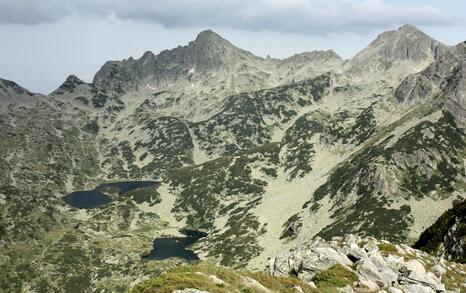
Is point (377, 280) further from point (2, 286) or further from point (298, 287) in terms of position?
point (2, 286)

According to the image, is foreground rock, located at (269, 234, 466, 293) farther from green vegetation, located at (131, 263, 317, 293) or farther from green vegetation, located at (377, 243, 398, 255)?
green vegetation, located at (131, 263, 317, 293)

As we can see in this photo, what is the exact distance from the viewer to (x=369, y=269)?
44.3 metres

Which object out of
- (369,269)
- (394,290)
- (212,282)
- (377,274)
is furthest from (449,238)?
(212,282)

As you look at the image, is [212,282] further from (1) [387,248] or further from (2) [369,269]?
(1) [387,248]

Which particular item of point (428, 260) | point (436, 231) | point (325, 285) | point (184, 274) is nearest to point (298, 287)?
point (325, 285)

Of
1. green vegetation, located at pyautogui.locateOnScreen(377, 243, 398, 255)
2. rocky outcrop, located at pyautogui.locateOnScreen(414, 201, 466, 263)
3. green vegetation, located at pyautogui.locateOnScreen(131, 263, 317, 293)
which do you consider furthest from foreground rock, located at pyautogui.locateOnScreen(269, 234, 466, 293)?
rocky outcrop, located at pyautogui.locateOnScreen(414, 201, 466, 263)

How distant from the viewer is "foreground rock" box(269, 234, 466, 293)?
140 feet

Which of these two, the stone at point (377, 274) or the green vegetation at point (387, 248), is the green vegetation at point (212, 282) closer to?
the stone at point (377, 274)

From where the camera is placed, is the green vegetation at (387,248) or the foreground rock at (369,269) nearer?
the foreground rock at (369,269)

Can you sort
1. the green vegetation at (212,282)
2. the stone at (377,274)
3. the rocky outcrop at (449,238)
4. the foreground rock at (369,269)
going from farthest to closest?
1. the rocky outcrop at (449,238)
2. the stone at (377,274)
3. the foreground rock at (369,269)
4. the green vegetation at (212,282)

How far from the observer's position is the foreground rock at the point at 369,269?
4256cm

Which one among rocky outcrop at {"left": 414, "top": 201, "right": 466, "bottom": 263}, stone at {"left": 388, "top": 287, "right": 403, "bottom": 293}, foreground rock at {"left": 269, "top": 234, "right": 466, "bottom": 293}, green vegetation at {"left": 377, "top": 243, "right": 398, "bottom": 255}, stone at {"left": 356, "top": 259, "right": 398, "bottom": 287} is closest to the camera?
stone at {"left": 388, "top": 287, "right": 403, "bottom": 293}

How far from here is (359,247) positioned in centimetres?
5175

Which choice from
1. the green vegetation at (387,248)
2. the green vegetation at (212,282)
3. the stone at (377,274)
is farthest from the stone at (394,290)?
the green vegetation at (387,248)
